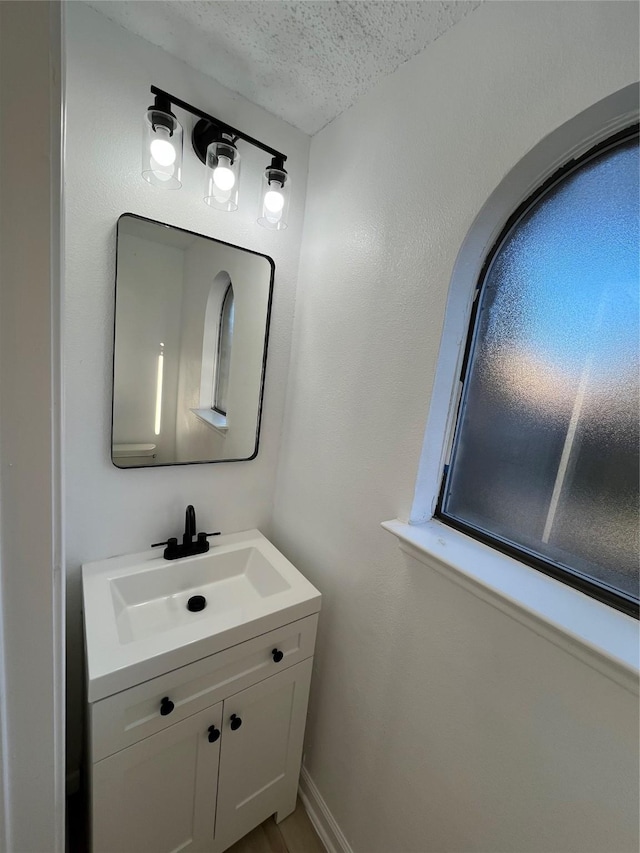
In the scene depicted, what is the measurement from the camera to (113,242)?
3.39 ft

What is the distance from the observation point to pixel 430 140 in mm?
891

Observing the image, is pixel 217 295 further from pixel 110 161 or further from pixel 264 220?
pixel 110 161

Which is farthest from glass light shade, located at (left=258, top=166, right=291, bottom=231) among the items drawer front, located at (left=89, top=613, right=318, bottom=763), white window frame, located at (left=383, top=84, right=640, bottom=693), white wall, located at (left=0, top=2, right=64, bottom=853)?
drawer front, located at (left=89, top=613, right=318, bottom=763)

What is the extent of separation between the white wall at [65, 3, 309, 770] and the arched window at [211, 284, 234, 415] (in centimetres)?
16

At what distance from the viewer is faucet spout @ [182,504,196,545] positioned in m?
1.22

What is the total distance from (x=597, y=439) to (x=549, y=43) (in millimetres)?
773

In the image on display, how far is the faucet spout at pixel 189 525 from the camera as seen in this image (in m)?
1.22

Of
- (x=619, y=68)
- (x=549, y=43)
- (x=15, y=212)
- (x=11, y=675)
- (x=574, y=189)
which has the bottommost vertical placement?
(x=11, y=675)

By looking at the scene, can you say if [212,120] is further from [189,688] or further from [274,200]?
[189,688]

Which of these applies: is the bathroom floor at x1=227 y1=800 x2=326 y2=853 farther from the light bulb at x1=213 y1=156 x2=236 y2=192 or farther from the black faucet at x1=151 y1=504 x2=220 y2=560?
the light bulb at x1=213 y1=156 x2=236 y2=192

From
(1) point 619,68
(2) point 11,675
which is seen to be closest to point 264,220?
(1) point 619,68

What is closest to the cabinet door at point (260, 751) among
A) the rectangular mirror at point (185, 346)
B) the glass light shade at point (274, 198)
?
the rectangular mirror at point (185, 346)

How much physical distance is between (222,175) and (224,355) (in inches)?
21.2

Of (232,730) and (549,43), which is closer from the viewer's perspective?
(549,43)
